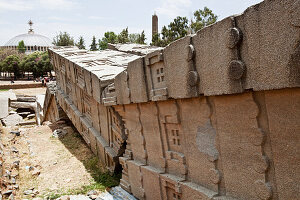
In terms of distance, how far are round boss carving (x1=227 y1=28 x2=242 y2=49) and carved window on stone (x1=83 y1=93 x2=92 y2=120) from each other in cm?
484

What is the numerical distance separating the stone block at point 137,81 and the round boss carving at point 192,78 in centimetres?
103

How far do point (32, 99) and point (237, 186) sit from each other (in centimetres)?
1767

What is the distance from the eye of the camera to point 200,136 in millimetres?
2967

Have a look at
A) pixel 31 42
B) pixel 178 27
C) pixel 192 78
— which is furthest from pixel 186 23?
pixel 31 42

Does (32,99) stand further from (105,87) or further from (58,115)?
(105,87)

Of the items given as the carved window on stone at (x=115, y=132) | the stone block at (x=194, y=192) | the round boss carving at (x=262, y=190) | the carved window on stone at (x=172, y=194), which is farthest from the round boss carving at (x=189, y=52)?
the carved window on stone at (x=115, y=132)

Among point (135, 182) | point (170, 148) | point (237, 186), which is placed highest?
point (170, 148)

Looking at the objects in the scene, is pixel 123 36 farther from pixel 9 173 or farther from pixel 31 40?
pixel 31 40

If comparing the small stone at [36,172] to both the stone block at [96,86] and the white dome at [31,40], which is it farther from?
the white dome at [31,40]

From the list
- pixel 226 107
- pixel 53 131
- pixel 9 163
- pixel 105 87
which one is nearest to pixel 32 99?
pixel 53 131

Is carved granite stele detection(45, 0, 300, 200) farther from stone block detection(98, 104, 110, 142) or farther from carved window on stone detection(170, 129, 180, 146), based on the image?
stone block detection(98, 104, 110, 142)

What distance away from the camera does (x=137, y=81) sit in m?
3.89

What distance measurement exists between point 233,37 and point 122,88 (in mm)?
2469

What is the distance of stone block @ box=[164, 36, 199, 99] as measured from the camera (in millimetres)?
2770
